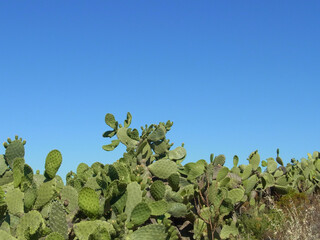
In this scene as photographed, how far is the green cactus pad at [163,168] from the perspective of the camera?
5.19 meters

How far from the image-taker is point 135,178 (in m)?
4.25

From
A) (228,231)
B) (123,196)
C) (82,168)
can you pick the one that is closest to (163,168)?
(82,168)

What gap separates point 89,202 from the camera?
350cm

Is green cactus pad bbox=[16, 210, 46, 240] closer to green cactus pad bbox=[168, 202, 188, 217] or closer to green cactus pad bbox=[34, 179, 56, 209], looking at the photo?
green cactus pad bbox=[34, 179, 56, 209]

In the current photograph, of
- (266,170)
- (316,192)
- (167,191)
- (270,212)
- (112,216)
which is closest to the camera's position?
(112,216)

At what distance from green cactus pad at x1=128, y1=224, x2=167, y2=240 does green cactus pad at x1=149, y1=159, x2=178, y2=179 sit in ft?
4.75

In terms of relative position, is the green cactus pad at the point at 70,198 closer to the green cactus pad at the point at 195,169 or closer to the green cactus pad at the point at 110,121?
the green cactus pad at the point at 195,169

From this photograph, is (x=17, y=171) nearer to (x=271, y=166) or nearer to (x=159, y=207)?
(x=159, y=207)

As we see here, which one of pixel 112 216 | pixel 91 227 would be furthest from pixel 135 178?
pixel 91 227

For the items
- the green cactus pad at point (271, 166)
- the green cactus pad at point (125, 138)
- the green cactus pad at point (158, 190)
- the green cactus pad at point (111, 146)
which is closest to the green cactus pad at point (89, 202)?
the green cactus pad at point (158, 190)

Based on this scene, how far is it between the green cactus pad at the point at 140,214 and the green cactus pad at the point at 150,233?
0.10 metres

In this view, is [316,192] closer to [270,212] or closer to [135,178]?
[270,212]

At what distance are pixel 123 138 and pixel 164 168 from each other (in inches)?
38.5

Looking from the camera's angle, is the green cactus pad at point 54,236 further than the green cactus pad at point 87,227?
No
